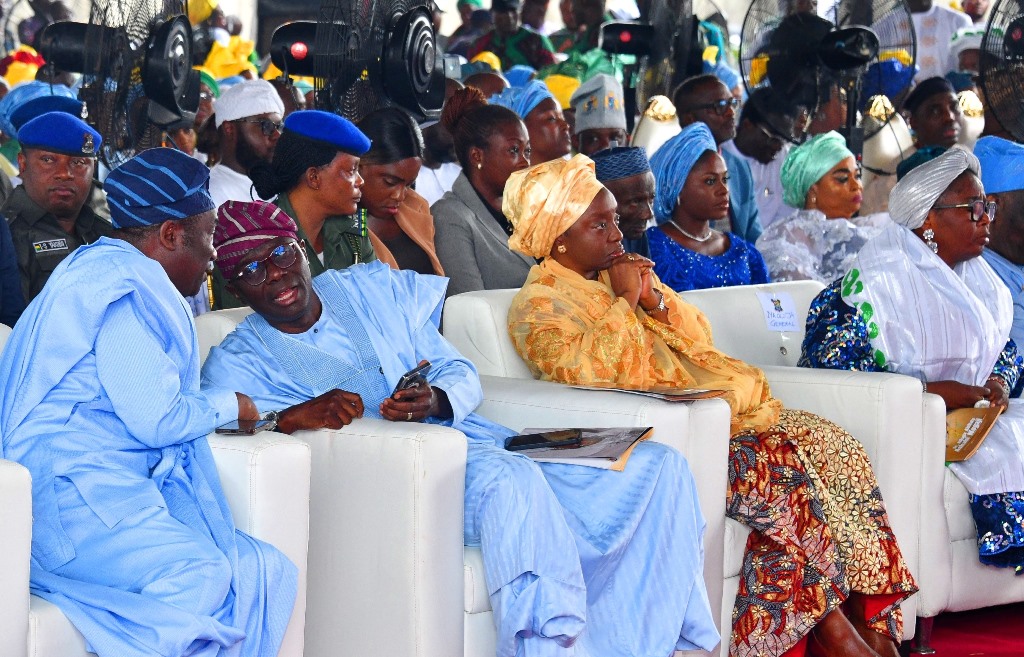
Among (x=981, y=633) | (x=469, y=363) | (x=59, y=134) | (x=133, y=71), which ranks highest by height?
(x=133, y=71)

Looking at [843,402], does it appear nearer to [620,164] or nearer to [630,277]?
[630,277]

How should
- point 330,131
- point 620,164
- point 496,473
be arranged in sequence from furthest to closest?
point 620,164 < point 330,131 < point 496,473

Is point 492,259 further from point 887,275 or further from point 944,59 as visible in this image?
point 944,59

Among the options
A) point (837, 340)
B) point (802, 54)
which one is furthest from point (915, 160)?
point (837, 340)

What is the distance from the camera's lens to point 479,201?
16.6 feet

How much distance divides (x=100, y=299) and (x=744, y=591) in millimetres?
1912

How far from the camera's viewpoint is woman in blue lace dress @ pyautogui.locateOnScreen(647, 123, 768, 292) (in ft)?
16.7

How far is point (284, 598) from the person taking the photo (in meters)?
2.88

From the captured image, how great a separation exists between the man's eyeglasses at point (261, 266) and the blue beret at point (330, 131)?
34.1 inches

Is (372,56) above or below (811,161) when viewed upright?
above

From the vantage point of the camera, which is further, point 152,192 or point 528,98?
point 528,98

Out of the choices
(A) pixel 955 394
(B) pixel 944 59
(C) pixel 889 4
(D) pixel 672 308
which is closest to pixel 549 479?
(D) pixel 672 308

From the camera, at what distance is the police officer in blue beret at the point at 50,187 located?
441 cm

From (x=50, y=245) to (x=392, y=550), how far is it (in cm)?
196
